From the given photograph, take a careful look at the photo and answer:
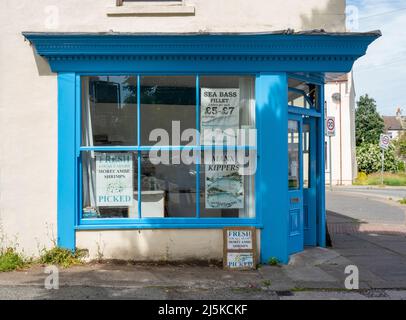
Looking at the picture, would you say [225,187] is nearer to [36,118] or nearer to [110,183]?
[110,183]

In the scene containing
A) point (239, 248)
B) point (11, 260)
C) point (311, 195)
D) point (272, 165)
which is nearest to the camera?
→ point (11, 260)

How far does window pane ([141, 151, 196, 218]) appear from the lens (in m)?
8.32

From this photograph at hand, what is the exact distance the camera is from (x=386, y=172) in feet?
140

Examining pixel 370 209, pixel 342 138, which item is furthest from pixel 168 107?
pixel 342 138

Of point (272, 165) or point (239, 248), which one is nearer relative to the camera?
point (239, 248)

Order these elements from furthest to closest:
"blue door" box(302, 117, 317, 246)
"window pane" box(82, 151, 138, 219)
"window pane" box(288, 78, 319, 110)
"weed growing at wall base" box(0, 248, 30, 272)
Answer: "blue door" box(302, 117, 317, 246) < "window pane" box(288, 78, 319, 110) < "window pane" box(82, 151, 138, 219) < "weed growing at wall base" box(0, 248, 30, 272)

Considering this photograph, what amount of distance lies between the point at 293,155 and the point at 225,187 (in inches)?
56.1

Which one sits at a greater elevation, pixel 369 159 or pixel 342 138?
pixel 342 138

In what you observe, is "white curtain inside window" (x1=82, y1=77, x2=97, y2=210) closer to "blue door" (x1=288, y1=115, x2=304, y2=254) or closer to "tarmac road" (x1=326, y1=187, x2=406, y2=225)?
"blue door" (x1=288, y1=115, x2=304, y2=254)

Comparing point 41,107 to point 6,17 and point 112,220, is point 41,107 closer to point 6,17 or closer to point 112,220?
point 6,17

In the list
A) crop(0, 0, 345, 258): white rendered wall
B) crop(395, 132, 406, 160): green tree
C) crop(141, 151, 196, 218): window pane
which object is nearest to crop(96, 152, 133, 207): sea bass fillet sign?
crop(141, 151, 196, 218): window pane

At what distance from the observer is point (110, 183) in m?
8.30

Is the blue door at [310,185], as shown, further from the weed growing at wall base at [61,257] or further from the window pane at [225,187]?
the weed growing at wall base at [61,257]

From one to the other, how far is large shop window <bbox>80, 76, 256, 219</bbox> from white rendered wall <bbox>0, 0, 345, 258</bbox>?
1.59ft
